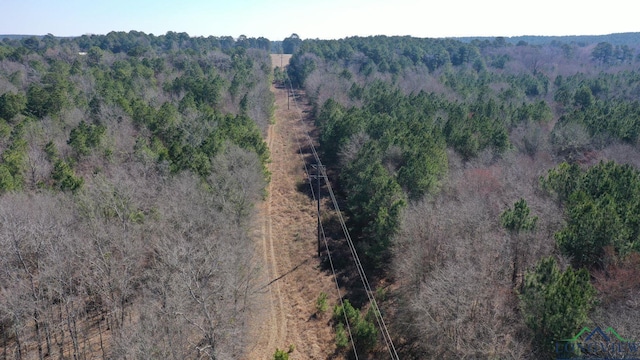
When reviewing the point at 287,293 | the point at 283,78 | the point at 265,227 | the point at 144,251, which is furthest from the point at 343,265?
the point at 283,78

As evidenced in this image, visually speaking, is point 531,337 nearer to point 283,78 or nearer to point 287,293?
point 287,293

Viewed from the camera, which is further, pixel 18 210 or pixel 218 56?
pixel 218 56

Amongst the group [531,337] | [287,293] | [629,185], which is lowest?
[287,293]

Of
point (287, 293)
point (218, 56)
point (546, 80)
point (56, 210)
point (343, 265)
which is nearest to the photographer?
point (56, 210)

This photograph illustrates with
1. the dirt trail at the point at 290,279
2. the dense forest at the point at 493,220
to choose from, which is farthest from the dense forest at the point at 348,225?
the dirt trail at the point at 290,279

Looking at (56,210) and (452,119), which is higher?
(452,119)

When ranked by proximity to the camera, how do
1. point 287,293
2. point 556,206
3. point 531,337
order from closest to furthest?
point 531,337 < point 556,206 < point 287,293

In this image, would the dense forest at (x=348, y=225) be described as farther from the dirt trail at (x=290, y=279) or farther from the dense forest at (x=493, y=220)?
the dirt trail at (x=290, y=279)
